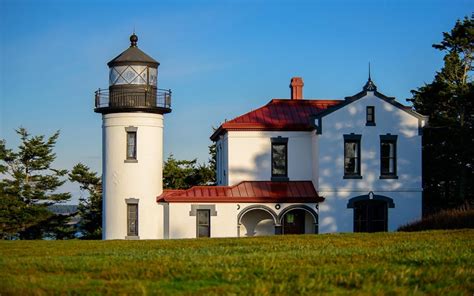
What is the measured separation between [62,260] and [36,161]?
3426cm

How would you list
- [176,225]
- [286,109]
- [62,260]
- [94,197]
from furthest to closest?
[94,197] → [286,109] → [176,225] → [62,260]

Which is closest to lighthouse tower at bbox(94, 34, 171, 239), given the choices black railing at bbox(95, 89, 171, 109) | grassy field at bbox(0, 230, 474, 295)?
black railing at bbox(95, 89, 171, 109)

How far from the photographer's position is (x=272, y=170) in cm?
3300

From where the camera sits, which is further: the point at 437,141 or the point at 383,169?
the point at 437,141

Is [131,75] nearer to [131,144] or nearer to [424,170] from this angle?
[131,144]

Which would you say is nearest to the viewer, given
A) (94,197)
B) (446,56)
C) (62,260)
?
(62,260)

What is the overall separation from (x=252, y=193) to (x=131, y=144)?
17.8ft

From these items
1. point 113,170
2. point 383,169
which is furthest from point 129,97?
point 383,169

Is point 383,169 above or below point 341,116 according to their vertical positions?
below

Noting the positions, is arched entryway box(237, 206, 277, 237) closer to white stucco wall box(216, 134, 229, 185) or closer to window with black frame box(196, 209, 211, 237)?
window with black frame box(196, 209, 211, 237)

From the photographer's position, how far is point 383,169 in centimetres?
3250

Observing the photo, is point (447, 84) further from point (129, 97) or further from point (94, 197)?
point (94, 197)

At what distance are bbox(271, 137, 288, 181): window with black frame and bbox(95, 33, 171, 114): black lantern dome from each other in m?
4.90

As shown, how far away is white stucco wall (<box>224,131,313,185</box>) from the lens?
32.8 m
